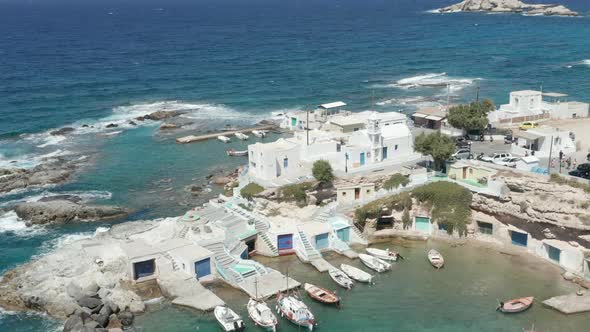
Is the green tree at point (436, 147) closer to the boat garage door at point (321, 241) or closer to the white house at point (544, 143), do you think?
the white house at point (544, 143)

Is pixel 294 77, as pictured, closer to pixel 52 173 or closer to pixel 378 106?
pixel 378 106

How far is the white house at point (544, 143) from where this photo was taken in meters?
60.8

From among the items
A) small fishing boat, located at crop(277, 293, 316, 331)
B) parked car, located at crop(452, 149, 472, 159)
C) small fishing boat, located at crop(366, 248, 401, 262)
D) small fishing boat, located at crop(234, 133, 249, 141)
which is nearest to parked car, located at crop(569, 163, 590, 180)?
parked car, located at crop(452, 149, 472, 159)

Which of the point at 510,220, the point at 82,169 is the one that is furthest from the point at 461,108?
the point at 82,169

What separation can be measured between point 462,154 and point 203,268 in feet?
98.5

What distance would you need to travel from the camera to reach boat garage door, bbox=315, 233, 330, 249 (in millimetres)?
52031

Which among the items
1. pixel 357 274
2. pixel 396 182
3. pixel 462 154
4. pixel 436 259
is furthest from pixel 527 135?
pixel 357 274

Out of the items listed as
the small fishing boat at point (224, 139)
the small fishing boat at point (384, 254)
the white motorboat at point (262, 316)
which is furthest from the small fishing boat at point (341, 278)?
the small fishing boat at point (224, 139)

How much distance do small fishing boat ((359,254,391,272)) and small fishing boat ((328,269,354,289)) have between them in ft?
9.01

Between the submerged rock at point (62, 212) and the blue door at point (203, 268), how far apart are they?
58.3ft

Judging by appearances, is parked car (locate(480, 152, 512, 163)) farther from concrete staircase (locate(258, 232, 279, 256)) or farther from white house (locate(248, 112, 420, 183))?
concrete staircase (locate(258, 232, 279, 256))

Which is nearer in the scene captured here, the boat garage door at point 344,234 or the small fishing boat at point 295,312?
the small fishing boat at point 295,312

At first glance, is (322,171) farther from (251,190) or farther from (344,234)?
(344,234)

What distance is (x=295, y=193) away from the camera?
2285 inches
